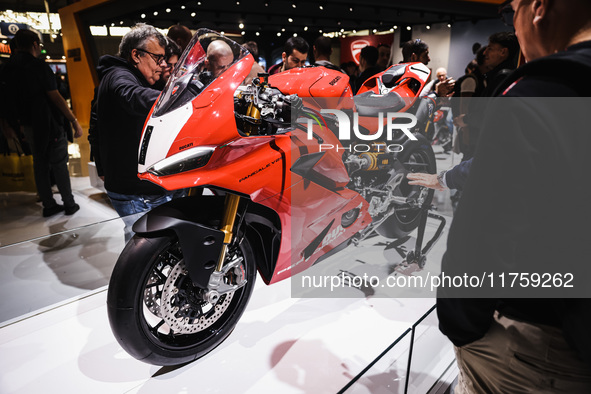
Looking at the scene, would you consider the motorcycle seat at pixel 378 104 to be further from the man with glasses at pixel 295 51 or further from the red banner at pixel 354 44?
the red banner at pixel 354 44

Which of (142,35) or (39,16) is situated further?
(39,16)

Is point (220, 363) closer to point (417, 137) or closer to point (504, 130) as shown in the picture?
point (504, 130)

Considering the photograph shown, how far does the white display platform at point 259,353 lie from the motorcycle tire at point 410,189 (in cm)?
67

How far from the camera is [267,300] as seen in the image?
2322 millimetres

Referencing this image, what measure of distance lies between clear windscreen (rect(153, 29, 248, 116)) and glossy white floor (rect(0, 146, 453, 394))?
117 cm

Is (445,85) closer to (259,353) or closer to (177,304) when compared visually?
(259,353)

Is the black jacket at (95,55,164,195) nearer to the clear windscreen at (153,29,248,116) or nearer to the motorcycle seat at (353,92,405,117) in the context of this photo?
the clear windscreen at (153,29,248,116)

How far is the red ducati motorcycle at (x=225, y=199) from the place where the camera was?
4.87 feet

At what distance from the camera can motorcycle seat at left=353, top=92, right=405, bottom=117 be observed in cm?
239

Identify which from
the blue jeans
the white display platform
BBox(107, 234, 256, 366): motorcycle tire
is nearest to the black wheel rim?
BBox(107, 234, 256, 366): motorcycle tire

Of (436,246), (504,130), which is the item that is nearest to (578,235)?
(504,130)

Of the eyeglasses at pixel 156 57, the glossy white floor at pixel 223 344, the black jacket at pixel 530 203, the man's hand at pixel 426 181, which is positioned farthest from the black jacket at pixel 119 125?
the black jacket at pixel 530 203

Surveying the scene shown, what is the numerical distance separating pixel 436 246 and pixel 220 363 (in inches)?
80.2

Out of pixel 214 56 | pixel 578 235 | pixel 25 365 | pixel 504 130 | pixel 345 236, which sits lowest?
pixel 25 365
